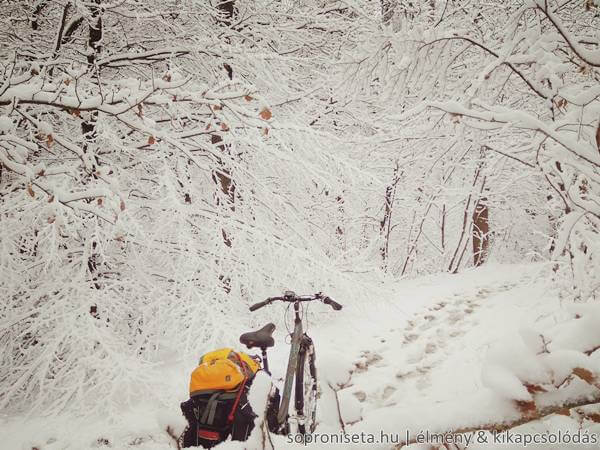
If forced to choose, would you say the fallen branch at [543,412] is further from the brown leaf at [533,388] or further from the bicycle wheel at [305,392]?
the bicycle wheel at [305,392]

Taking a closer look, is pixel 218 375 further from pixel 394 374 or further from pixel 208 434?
pixel 394 374

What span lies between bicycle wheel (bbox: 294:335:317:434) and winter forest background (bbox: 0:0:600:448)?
1068 millimetres

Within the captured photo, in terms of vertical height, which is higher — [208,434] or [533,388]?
[533,388]

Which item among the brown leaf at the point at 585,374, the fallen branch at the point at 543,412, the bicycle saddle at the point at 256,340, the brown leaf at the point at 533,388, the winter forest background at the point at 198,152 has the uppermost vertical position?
the winter forest background at the point at 198,152

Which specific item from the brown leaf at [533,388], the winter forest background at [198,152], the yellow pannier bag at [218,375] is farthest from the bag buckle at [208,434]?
the brown leaf at [533,388]

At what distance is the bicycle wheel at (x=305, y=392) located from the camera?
2.75 m

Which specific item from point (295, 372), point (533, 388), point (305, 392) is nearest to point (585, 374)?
point (533, 388)

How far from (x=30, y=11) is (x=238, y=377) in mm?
5265

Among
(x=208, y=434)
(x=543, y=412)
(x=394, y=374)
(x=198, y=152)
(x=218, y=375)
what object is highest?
(x=198, y=152)

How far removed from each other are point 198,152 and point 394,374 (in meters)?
3.96

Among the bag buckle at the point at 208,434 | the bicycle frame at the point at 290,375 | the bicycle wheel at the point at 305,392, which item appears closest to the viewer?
the bag buckle at the point at 208,434

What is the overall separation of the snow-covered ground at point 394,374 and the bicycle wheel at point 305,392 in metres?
0.43

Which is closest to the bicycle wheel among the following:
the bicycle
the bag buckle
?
the bicycle

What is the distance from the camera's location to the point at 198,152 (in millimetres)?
4879
